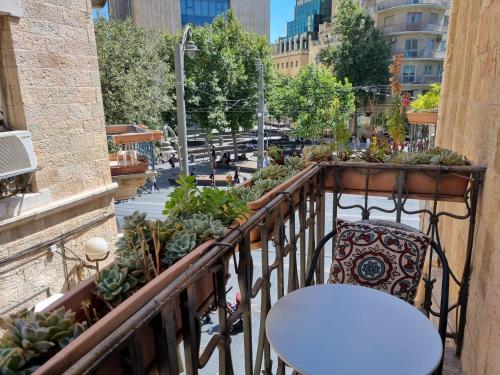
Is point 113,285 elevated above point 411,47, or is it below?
below

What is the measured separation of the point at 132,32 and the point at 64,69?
10.9 metres

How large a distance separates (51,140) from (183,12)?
34214 millimetres

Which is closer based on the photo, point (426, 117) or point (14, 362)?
point (14, 362)

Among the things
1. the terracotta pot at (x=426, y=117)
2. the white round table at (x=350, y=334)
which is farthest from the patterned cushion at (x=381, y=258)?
the terracotta pot at (x=426, y=117)

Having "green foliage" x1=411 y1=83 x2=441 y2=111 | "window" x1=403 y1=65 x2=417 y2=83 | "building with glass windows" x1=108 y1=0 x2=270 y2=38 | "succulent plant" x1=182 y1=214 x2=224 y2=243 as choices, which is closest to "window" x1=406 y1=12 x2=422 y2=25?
"window" x1=403 y1=65 x2=417 y2=83

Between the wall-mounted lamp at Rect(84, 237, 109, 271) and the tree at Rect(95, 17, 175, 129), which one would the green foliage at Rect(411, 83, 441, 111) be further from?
the tree at Rect(95, 17, 175, 129)

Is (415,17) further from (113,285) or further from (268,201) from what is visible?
(113,285)

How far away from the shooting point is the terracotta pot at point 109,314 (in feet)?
2.49

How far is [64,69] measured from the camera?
4.66 meters

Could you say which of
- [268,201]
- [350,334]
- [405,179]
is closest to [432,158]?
[405,179]

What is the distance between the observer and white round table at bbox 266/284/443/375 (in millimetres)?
1250

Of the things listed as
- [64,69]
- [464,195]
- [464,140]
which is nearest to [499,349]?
[464,195]

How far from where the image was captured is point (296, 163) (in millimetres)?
3107

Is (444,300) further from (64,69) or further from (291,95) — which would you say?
(291,95)
